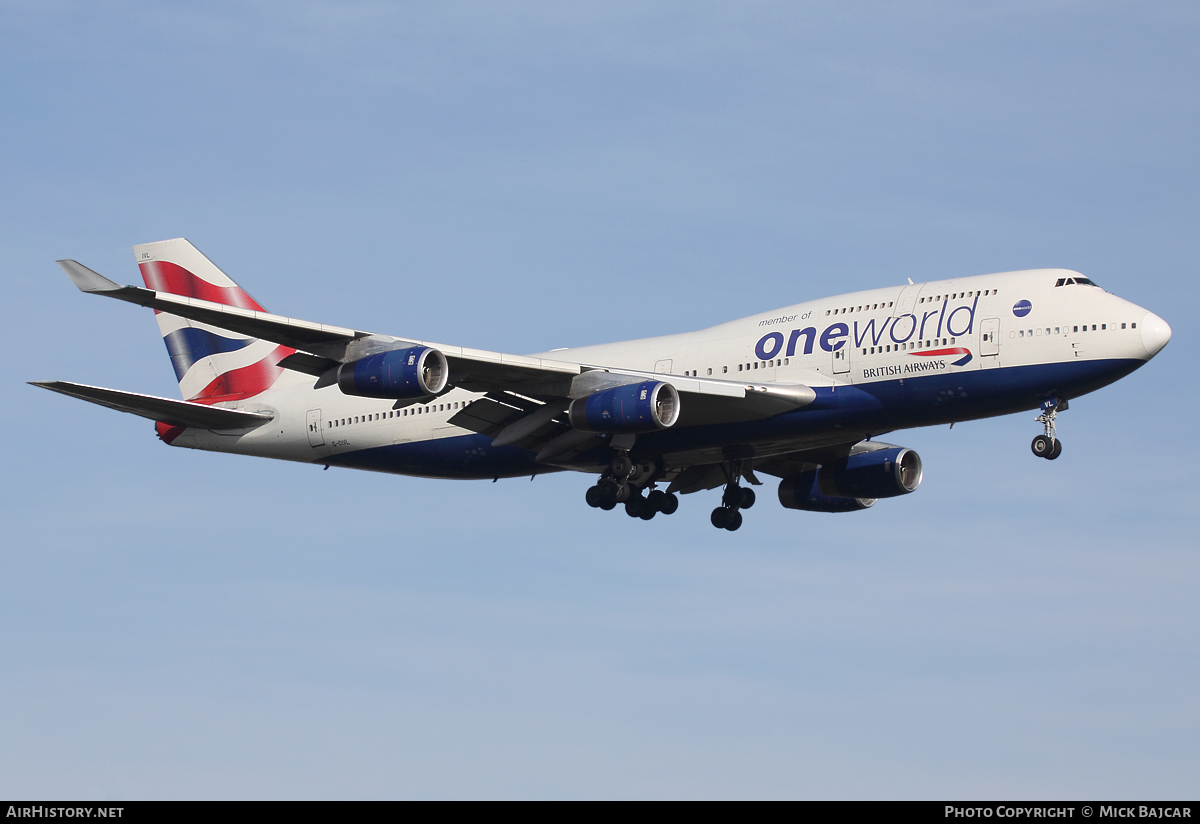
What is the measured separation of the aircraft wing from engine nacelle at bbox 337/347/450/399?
460 mm

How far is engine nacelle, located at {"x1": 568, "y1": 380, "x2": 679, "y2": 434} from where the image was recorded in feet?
127

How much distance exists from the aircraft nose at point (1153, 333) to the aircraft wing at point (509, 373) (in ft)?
27.6

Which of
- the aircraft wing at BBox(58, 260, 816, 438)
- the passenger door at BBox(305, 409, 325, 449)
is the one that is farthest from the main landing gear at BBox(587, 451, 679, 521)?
the passenger door at BBox(305, 409, 325, 449)

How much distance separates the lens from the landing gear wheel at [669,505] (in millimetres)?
46031

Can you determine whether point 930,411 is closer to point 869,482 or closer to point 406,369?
point 869,482

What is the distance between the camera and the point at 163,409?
149ft

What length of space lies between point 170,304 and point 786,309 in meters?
16.9

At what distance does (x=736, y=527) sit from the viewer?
46844 millimetres

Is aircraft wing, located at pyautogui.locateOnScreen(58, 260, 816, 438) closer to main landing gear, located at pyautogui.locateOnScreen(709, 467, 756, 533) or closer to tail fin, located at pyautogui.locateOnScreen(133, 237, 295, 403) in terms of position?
main landing gear, located at pyautogui.locateOnScreen(709, 467, 756, 533)

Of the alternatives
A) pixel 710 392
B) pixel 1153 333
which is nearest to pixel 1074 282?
pixel 1153 333

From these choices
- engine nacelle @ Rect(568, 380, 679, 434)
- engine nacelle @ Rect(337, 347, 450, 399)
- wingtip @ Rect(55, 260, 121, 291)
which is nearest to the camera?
wingtip @ Rect(55, 260, 121, 291)

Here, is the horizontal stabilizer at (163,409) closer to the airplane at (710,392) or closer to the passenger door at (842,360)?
the airplane at (710,392)

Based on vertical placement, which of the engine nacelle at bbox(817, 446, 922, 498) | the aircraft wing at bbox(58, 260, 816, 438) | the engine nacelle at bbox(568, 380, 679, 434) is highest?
the engine nacelle at bbox(817, 446, 922, 498)

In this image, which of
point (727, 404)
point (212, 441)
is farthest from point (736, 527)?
point (212, 441)
